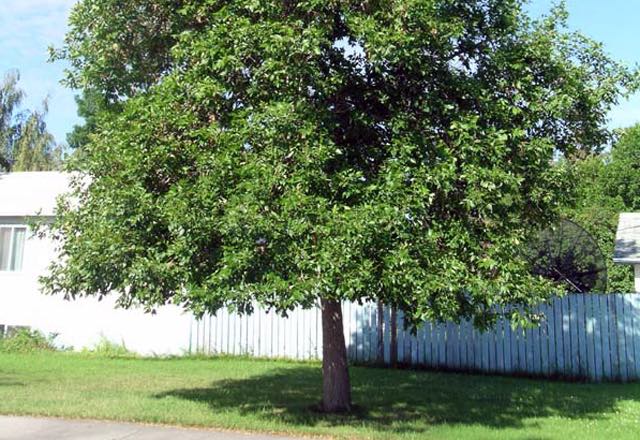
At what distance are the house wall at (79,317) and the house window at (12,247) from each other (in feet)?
0.58

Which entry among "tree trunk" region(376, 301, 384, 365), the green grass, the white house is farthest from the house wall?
"tree trunk" region(376, 301, 384, 365)

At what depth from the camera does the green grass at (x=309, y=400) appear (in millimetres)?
8086

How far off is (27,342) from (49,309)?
37.2 inches

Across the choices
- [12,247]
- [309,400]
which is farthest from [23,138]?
[309,400]

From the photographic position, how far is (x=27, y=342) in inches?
637

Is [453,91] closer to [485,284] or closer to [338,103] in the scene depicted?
[338,103]

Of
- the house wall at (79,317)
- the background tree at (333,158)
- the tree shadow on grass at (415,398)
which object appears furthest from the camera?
the house wall at (79,317)

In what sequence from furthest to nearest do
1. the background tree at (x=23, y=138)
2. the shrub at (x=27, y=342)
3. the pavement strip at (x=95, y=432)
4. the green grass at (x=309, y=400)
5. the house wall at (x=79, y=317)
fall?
the background tree at (x=23, y=138)
the shrub at (x=27, y=342)
the house wall at (x=79, y=317)
the green grass at (x=309, y=400)
the pavement strip at (x=95, y=432)

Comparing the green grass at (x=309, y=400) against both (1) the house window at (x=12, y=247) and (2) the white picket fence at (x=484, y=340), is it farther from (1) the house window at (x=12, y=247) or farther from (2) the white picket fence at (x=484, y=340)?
(1) the house window at (x=12, y=247)

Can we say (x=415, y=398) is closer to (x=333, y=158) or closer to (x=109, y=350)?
(x=333, y=158)

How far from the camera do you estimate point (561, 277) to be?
15266 mm

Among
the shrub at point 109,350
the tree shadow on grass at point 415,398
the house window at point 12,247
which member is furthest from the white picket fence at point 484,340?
the house window at point 12,247

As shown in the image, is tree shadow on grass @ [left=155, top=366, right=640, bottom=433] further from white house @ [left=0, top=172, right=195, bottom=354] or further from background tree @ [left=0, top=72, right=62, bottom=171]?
background tree @ [left=0, top=72, right=62, bottom=171]

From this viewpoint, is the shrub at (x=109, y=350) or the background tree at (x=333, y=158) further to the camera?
the shrub at (x=109, y=350)
